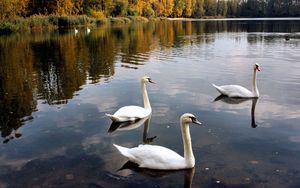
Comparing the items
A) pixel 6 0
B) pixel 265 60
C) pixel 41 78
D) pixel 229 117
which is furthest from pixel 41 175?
pixel 6 0

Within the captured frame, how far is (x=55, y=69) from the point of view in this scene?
21797 mm

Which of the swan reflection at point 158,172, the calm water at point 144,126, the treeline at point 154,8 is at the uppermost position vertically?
the treeline at point 154,8

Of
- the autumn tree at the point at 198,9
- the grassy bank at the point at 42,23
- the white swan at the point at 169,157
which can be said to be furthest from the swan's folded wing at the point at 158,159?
the autumn tree at the point at 198,9

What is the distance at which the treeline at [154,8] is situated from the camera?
244 ft

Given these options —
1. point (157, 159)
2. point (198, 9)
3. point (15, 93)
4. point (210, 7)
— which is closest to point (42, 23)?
point (15, 93)

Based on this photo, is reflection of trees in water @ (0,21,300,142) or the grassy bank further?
the grassy bank

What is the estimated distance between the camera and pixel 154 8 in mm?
124562

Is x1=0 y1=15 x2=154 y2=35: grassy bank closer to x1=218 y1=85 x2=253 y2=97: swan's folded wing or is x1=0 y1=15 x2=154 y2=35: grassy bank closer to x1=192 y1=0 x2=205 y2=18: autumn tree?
x1=218 y1=85 x2=253 y2=97: swan's folded wing

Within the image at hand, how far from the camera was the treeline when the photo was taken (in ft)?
244

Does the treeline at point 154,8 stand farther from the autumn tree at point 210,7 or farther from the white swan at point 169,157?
the white swan at point 169,157

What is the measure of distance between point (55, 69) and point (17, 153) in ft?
43.5

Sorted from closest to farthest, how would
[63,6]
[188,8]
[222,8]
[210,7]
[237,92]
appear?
[237,92]
[63,6]
[188,8]
[222,8]
[210,7]

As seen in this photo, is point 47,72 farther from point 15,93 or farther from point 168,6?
point 168,6

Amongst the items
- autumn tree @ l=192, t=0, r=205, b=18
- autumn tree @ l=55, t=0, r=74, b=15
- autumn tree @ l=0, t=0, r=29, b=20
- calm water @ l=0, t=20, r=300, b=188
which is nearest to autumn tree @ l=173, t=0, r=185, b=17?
autumn tree @ l=192, t=0, r=205, b=18
